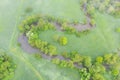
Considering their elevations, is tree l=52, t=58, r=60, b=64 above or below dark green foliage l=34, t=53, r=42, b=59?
below

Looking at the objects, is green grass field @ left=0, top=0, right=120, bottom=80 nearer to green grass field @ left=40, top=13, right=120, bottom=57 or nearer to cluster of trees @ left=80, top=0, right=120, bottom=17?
green grass field @ left=40, top=13, right=120, bottom=57

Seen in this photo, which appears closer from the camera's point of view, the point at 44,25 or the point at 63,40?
the point at 63,40

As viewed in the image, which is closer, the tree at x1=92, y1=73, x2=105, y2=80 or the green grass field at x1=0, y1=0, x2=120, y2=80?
the tree at x1=92, y1=73, x2=105, y2=80

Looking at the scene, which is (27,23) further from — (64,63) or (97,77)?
(97,77)

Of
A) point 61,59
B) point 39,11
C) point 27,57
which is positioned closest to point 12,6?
point 39,11

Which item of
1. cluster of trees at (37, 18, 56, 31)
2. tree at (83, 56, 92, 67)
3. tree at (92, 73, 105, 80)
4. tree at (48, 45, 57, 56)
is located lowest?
tree at (92, 73, 105, 80)

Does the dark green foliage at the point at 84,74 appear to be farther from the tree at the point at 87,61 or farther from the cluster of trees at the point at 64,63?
the cluster of trees at the point at 64,63

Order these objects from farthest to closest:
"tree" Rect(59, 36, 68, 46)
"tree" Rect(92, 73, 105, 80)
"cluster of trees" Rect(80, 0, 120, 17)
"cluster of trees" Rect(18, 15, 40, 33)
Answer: "cluster of trees" Rect(80, 0, 120, 17) < "cluster of trees" Rect(18, 15, 40, 33) < "tree" Rect(59, 36, 68, 46) < "tree" Rect(92, 73, 105, 80)

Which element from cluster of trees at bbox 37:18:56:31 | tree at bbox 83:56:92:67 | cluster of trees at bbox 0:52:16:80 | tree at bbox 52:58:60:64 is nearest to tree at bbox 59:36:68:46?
cluster of trees at bbox 37:18:56:31

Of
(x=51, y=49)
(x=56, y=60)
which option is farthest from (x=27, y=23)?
(x=56, y=60)
